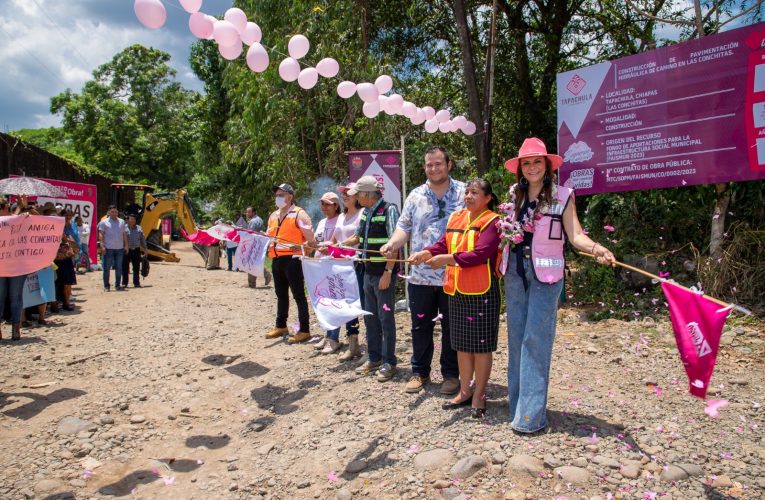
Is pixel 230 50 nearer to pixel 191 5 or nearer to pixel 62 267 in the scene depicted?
pixel 191 5

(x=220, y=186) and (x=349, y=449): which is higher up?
(x=220, y=186)

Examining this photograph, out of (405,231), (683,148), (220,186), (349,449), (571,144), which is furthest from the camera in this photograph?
(220,186)

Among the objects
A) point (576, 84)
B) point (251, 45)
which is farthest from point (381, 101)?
point (576, 84)

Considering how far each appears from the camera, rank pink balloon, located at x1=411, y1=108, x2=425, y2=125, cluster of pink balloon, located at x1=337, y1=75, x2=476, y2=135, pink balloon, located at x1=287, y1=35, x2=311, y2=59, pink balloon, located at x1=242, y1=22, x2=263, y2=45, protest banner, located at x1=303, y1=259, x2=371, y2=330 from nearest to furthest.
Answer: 1. protest banner, located at x1=303, y1=259, x2=371, y2=330
2. pink balloon, located at x1=242, y1=22, x2=263, y2=45
3. pink balloon, located at x1=287, y1=35, x2=311, y2=59
4. cluster of pink balloon, located at x1=337, y1=75, x2=476, y2=135
5. pink balloon, located at x1=411, y1=108, x2=425, y2=125

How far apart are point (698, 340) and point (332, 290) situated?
10.4ft

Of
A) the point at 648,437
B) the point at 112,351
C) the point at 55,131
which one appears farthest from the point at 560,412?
the point at 55,131

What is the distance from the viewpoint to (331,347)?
6262mm

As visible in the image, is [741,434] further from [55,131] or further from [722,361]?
[55,131]

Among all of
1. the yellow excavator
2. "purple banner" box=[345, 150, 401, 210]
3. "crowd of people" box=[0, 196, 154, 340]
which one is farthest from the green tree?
"purple banner" box=[345, 150, 401, 210]

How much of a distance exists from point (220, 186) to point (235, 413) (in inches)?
961

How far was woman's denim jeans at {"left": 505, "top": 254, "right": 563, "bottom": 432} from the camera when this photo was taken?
11.8 ft

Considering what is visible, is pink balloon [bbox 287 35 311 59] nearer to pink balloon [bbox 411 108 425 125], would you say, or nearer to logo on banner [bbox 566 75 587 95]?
pink balloon [bbox 411 108 425 125]

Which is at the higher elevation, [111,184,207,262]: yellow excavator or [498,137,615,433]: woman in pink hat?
[111,184,207,262]: yellow excavator

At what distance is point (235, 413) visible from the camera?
4.92m
